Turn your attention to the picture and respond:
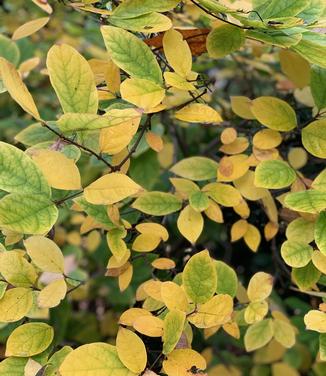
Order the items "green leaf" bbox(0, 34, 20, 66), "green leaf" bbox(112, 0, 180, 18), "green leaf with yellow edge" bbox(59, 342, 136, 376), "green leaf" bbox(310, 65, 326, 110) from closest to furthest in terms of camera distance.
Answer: "green leaf with yellow edge" bbox(59, 342, 136, 376) < "green leaf" bbox(112, 0, 180, 18) < "green leaf" bbox(310, 65, 326, 110) < "green leaf" bbox(0, 34, 20, 66)

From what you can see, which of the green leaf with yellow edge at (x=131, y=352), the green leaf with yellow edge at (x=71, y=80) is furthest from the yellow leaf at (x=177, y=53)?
the green leaf with yellow edge at (x=131, y=352)

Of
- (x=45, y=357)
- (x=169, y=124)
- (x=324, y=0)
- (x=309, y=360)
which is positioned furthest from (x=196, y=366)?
(x=309, y=360)

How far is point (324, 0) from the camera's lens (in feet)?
2.55

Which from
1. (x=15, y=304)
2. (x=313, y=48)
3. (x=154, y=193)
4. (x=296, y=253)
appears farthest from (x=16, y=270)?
(x=313, y=48)

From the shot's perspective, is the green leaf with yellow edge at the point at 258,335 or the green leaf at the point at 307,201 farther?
the green leaf with yellow edge at the point at 258,335

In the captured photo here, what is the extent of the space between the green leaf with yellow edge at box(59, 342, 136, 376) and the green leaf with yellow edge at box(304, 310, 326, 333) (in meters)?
0.22

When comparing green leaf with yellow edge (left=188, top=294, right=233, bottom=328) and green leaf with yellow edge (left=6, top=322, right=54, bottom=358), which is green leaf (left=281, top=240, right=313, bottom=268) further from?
green leaf with yellow edge (left=6, top=322, right=54, bottom=358)

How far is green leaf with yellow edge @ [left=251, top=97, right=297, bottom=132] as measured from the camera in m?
0.88

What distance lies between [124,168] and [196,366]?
0.95 ft

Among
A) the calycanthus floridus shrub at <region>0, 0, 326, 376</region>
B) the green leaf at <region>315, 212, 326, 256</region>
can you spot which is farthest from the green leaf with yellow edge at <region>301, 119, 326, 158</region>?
the green leaf at <region>315, 212, 326, 256</region>

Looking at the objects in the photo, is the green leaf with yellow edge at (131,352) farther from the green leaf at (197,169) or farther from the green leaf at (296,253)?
the green leaf at (197,169)

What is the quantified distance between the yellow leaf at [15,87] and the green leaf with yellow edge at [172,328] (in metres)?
0.29

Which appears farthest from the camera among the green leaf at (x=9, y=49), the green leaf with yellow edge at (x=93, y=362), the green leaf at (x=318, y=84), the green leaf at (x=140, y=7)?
the green leaf at (x=9, y=49)

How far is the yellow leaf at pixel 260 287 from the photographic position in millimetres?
826
